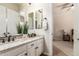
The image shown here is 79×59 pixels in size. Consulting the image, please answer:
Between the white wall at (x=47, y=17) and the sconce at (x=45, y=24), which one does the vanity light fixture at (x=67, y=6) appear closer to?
the white wall at (x=47, y=17)

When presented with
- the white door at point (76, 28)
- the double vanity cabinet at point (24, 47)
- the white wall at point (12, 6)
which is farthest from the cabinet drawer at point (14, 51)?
the white door at point (76, 28)

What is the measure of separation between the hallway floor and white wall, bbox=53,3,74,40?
10cm

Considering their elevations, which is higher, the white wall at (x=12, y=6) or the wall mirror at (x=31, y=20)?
the white wall at (x=12, y=6)

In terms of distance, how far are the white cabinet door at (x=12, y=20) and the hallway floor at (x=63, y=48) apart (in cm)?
72

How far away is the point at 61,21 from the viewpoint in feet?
5.91

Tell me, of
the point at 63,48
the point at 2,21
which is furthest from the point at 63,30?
the point at 2,21

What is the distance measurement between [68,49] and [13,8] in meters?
1.15

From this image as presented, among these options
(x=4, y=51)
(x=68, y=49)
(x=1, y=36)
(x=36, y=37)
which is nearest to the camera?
(x=4, y=51)

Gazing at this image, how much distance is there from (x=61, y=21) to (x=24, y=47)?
0.74 meters

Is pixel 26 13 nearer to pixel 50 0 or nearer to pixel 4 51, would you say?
pixel 50 0

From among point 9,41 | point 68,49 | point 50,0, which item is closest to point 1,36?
point 9,41

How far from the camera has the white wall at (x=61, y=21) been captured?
178cm

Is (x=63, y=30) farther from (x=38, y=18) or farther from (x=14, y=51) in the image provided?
(x=14, y=51)

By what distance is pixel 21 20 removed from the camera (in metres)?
1.85
